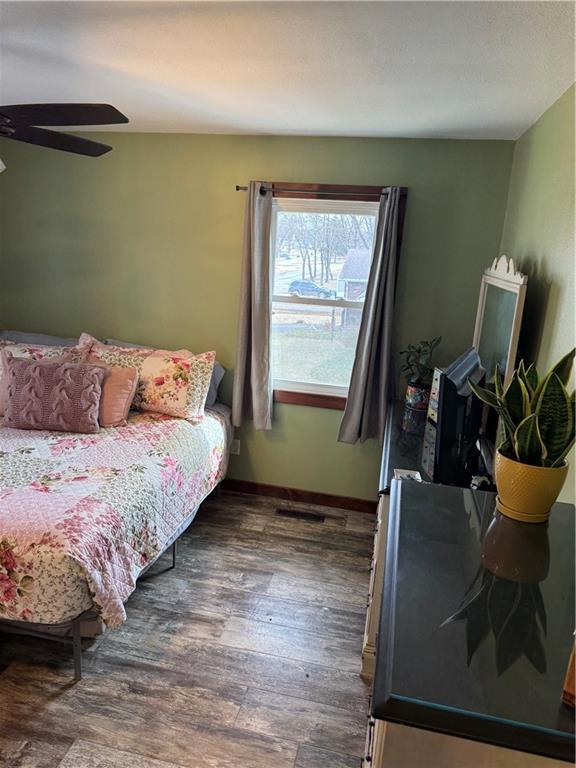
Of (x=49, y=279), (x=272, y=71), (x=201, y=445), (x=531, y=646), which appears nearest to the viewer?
(x=531, y=646)

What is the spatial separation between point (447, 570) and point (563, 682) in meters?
0.27

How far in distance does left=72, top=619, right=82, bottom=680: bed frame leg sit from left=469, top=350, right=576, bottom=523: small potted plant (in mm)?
1600

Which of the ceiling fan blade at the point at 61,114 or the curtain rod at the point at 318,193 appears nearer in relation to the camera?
the ceiling fan blade at the point at 61,114

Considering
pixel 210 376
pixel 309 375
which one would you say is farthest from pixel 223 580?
pixel 309 375

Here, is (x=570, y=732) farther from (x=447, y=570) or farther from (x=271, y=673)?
(x=271, y=673)

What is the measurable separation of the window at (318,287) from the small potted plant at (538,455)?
6.63 ft

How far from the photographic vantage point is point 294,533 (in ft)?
10.3

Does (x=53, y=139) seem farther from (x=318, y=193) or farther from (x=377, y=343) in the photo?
(x=377, y=343)

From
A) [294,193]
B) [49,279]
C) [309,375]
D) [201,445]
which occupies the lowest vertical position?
[201,445]

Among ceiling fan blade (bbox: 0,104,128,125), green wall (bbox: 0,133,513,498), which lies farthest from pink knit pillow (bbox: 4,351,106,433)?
ceiling fan blade (bbox: 0,104,128,125)

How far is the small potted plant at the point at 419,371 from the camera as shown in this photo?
9.13 feet

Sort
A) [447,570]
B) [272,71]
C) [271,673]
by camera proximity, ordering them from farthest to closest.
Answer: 1. [271,673]
2. [272,71]
3. [447,570]

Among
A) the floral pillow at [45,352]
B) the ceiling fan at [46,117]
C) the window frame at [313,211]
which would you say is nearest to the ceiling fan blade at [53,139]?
the ceiling fan at [46,117]

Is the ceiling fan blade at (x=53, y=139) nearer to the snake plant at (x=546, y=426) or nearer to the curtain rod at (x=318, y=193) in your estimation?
the curtain rod at (x=318, y=193)
